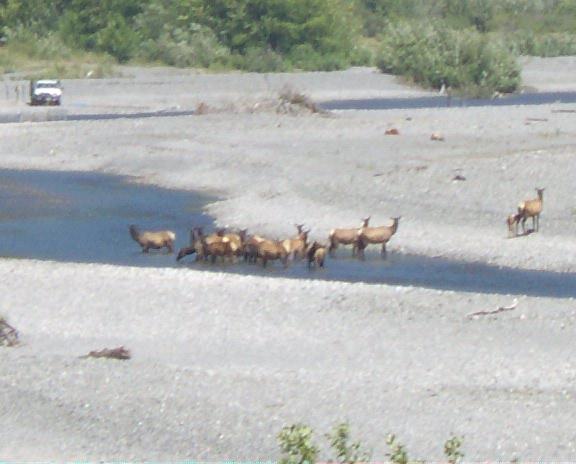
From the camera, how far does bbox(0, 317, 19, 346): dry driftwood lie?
13.3 metres

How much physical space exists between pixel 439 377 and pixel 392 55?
154 ft

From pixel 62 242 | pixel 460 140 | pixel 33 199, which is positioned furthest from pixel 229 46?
pixel 62 242

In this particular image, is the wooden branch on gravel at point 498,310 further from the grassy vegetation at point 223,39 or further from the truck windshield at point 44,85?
the grassy vegetation at point 223,39

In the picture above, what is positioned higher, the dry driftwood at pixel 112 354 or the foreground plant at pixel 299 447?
the foreground plant at pixel 299 447

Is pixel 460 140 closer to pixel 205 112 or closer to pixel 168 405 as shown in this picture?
pixel 205 112

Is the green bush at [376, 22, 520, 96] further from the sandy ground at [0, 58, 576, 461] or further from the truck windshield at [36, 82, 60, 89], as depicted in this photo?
the sandy ground at [0, 58, 576, 461]

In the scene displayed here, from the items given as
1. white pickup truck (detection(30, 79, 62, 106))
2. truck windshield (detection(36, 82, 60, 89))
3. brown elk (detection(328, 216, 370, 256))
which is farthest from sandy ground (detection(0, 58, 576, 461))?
truck windshield (detection(36, 82, 60, 89))

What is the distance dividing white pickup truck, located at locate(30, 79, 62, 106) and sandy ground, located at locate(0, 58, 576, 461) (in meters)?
15.3

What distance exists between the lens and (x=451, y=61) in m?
54.1

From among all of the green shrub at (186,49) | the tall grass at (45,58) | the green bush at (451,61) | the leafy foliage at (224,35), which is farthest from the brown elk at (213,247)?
the green shrub at (186,49)

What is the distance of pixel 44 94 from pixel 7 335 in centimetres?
3312

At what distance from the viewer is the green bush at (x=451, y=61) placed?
174 ft

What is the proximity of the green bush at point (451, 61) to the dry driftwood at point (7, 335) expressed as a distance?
129 ft

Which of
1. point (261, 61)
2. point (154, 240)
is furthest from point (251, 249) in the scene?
point (261, 61)
